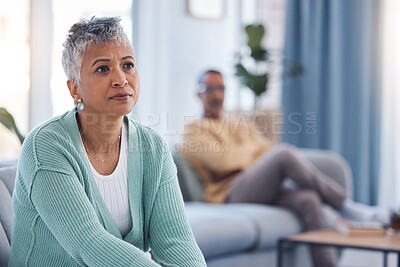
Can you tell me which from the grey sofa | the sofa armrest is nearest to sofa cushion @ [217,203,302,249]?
the grey sofa

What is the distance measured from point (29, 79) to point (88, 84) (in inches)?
94.1

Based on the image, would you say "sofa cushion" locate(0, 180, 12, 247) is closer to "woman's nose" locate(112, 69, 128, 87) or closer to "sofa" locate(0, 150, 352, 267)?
"woman's nose" locate(112, 69, 128, 87)

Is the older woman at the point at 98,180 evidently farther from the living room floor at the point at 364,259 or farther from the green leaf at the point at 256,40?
the green leaf at the point at 256,40

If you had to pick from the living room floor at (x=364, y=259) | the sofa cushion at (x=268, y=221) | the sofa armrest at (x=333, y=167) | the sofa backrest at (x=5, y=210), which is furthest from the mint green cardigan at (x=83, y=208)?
the living room floor at (x=364, y=259)

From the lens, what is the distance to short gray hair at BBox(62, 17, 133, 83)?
1.51m

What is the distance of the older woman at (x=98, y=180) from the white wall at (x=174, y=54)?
2641 millimetres

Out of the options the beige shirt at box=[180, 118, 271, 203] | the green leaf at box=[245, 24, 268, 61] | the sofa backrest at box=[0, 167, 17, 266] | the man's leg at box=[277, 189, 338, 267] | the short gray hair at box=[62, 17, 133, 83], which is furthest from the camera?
the green leaf at box=[245, 24, 268, 61]

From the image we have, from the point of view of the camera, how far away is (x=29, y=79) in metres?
3.78

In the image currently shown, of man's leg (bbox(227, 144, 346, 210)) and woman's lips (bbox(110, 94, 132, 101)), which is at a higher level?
woman's lips (bbox(110, 94, 132, 101))

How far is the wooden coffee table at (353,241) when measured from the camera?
257 centimetres

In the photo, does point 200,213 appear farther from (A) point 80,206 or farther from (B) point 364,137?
(B) point 364,137

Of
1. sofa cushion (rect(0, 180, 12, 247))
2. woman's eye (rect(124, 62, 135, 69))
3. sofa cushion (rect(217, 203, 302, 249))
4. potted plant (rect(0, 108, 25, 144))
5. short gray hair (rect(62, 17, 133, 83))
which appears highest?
short gray hair (rect(62, 17, 133, 83))

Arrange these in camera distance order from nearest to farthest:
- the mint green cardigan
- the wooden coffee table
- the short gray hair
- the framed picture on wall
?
the mint green cardigan < the short gray hair < the wooden coffee table < the framed picture on wall

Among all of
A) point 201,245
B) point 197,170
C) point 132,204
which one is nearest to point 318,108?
point 197,170
